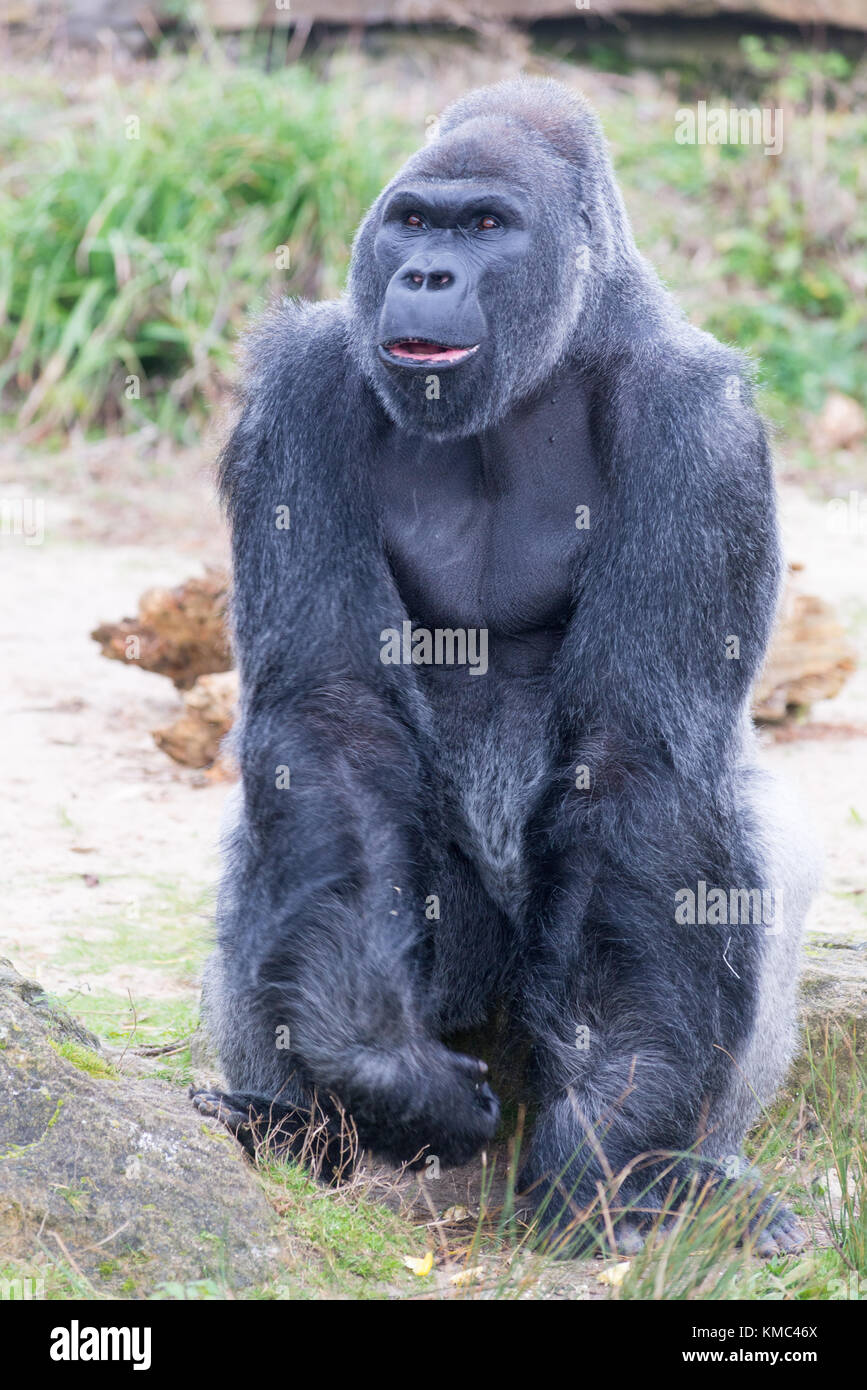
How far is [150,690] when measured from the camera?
8586 millimetres

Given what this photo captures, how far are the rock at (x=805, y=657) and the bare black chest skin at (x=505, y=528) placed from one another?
3.72m

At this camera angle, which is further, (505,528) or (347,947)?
(505,528)

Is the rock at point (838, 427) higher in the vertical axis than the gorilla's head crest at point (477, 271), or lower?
higher

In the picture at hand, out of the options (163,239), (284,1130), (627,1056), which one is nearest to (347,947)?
(284,1130)

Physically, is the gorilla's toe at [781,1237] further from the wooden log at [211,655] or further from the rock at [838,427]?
the rock at [838,427]

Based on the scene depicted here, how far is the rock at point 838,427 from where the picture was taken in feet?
42.3

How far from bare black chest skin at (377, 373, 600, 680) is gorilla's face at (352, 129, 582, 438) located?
0.15 meters

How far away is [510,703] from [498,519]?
0.47 metres

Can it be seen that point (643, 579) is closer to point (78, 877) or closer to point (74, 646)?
point (78, 877)

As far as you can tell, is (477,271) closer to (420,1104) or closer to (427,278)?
(427,278)

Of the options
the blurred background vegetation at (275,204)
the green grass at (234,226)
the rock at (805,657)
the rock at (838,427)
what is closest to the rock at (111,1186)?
the rock at (805,657)

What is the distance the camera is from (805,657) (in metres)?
7.87

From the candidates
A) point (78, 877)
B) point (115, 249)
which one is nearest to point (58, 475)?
point (115, 249)

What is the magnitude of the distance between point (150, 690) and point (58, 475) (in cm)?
365
